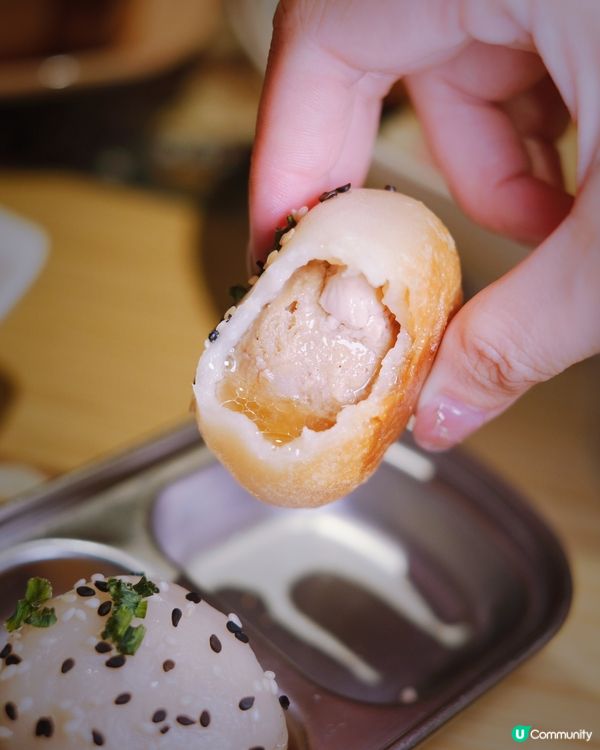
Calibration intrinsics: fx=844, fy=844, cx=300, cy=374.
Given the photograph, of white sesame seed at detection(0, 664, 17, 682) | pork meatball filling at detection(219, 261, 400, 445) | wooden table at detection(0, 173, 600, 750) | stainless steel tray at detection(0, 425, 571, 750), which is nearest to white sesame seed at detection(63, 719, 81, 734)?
white sesame seed at detection(0, 664, 17, 682)

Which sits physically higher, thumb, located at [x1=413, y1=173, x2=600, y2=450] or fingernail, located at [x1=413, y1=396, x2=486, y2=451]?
thumb, located at [x1=413, y1=173, x2=600, y2=450]

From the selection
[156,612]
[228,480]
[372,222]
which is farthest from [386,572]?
[372,222]

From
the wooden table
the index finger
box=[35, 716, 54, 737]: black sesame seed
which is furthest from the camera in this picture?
the wooden table

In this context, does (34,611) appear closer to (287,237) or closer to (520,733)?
(287,237)

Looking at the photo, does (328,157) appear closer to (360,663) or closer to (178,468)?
(178,468)

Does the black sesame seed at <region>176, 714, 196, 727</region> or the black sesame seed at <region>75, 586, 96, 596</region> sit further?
the black sesame seed at <region>75, 586, 96, 596</region>

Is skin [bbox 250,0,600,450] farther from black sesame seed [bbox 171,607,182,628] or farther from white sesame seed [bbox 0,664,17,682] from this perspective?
white sesame seed [bbox 0,664,17,682]
